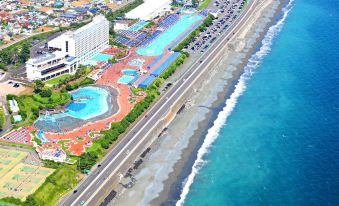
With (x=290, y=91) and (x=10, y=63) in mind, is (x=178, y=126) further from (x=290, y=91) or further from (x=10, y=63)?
(x=10, y=63)

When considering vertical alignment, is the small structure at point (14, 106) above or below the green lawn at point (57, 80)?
above

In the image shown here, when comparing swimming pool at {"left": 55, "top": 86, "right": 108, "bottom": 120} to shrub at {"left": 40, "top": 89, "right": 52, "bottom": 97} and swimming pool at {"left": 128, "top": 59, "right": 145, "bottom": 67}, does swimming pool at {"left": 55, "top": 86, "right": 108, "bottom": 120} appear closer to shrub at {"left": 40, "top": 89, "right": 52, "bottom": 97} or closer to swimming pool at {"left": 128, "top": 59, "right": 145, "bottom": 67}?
shrub at {"left": 40, "top": 89, "right": 52, "bottom": 97}

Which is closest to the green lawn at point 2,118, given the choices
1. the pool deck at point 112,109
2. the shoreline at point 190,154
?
the pool deck at point 112,109

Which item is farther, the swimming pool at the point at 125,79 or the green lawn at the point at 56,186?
the swimming pool at the point at 125,79

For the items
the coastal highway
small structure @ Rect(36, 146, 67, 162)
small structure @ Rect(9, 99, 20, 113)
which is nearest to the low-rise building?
small structure @ Rect(9, 99, 20, 113)

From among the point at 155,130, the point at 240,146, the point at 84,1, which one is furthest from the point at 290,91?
the point at 84,1

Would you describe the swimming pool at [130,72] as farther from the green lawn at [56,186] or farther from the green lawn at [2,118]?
the green lawn at [56,186]

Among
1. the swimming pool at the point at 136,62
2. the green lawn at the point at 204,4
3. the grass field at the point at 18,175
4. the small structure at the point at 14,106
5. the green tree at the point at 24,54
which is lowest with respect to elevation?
the green tree at the point at 24,54
